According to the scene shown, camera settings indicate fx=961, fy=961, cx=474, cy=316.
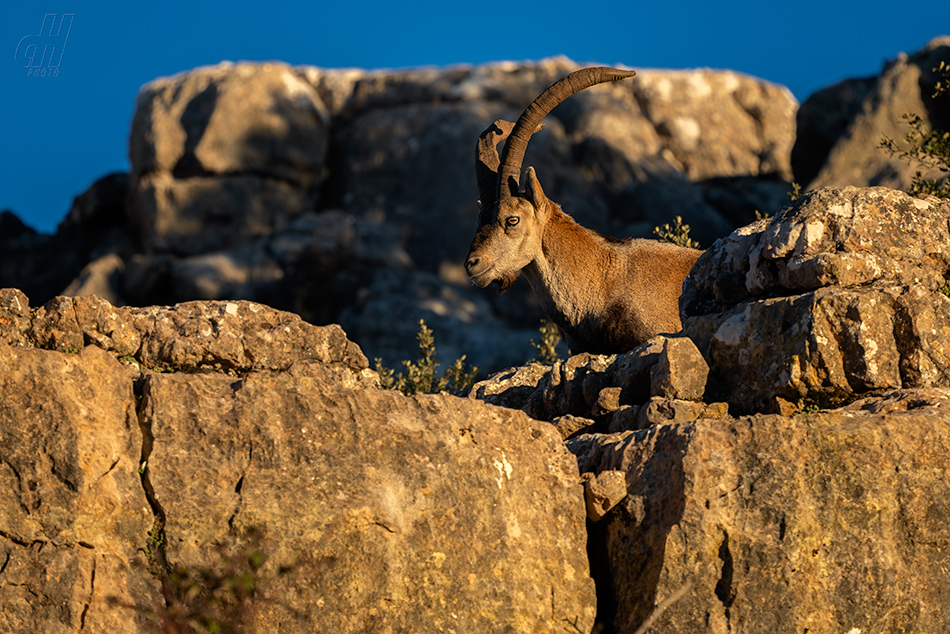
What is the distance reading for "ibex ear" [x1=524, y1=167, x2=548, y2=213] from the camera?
9922mm

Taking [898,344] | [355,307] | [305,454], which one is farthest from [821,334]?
[355,307]

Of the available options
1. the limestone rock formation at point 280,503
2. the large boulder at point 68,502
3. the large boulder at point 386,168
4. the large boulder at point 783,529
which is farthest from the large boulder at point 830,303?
the large boulder at point 386,168

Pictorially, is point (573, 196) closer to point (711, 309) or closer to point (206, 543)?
point (711, 309)

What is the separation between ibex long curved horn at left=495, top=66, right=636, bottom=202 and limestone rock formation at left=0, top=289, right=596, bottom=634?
214 inches

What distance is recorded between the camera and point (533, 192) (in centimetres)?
994

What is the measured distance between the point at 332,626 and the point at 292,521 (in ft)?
1.59

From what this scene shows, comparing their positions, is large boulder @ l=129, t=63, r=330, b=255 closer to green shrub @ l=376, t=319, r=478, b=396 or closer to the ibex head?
green shrub @ l=376, t=319, r=478, b=396

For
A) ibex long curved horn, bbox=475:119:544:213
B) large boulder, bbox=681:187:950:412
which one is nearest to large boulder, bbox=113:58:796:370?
ibex long curved horn, bbox=475:119:544:213

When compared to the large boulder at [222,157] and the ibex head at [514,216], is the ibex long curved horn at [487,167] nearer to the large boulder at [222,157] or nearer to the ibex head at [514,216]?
the ibex head at [514,216]

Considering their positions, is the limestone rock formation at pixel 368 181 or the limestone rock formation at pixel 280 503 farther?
the limestone rock formation at pixel 368 181

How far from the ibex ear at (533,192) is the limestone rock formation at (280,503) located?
529 centimetres

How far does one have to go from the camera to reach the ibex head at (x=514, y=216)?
9.77 m

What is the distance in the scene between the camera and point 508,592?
442cm

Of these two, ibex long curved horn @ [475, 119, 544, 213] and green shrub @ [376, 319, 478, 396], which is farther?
ibex long curved horn @ [475, 119, 544, 213]
